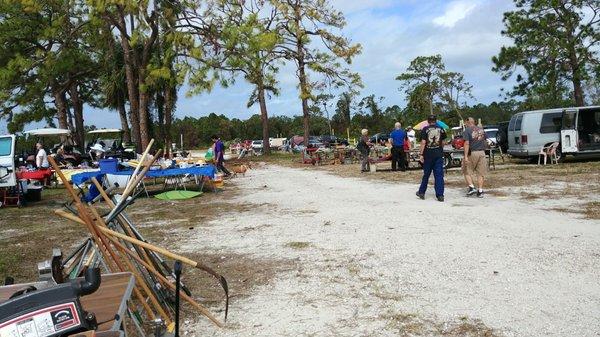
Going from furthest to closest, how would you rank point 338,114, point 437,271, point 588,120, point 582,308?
point 338,114 → point 588,120 → point 437,271 → point 582,308

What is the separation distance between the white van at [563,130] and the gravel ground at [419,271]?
9384 mm

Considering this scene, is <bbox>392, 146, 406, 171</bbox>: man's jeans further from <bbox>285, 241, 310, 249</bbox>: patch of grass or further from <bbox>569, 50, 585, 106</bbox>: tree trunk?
<bbox>569, 50, 585, 106</bbox>: tree trunk

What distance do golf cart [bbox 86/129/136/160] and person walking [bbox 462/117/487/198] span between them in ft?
55.0

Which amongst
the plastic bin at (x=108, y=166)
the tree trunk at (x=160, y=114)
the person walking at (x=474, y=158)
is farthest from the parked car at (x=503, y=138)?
the tree trunk at (x=160, y=114)

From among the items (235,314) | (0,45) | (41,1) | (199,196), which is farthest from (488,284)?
(0,45)

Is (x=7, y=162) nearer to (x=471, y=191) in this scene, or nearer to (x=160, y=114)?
(x=471, y=191)

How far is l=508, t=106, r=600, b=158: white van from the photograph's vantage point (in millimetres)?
17438

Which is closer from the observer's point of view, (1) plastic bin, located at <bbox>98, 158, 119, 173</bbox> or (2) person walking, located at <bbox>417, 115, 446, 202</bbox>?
(2) person walking, located at <bbox>417, 115, 446, 202</bbox>

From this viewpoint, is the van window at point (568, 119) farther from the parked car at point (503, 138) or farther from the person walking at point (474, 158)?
the person walking at point (474, 158)

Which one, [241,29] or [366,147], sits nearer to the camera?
[366,147]

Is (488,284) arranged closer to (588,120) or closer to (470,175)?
(470,175)

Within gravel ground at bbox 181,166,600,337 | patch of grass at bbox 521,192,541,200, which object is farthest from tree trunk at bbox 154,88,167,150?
patch of grass at bbox 521,192,541,200

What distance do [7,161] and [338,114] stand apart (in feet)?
158

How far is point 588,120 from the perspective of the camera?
58.4ft
